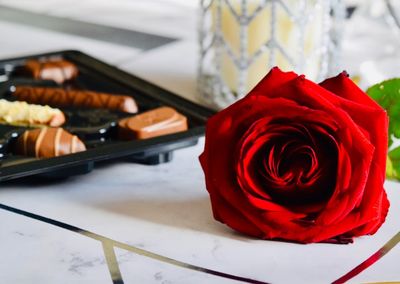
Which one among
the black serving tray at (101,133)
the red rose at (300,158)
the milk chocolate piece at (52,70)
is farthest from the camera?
the milk chocolate piece at (52,70)

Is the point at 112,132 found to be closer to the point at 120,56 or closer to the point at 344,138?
the point at 344,138

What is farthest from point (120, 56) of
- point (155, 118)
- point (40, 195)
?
point (40, 195)

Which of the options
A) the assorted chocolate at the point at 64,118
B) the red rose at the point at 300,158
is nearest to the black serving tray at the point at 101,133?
the assorted chocolate at the point at 64,118

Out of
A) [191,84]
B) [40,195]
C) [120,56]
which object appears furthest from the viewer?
[120,56]

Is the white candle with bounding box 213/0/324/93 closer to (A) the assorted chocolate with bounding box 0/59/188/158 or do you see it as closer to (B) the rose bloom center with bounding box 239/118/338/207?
(A) the assorted chocolate with bounding box 0/59/188/158

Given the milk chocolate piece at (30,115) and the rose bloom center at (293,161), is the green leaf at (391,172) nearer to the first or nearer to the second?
the rose bloom center at (293,161)

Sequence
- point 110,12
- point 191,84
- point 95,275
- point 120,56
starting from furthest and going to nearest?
1. point 110,12
2. point 120,56
3. point 191,84
4. point 95,275
